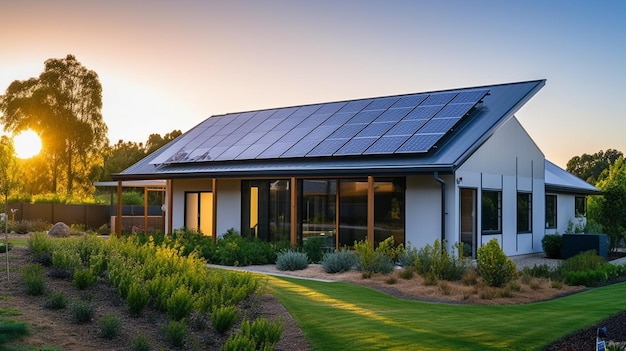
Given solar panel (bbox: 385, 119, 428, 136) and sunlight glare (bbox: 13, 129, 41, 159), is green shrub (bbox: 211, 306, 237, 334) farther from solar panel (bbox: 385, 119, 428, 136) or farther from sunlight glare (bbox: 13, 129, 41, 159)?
solar panel (bbox: 385, 119, 428, 136)

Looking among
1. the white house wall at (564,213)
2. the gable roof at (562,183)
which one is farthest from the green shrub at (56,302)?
the white house wall at (564,213)

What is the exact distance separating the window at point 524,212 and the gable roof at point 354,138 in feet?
12.3

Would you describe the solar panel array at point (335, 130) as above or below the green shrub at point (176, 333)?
above

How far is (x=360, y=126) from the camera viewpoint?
21.9 meters

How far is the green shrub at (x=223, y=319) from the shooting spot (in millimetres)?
8688

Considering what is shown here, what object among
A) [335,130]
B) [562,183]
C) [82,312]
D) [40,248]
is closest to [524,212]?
[562,183]

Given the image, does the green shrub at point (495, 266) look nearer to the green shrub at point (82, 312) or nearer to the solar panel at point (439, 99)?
the green shrub at point (82, 312)

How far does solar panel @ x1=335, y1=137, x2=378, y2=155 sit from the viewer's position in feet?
64.4

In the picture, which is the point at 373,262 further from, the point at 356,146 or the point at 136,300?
the point at 136,300

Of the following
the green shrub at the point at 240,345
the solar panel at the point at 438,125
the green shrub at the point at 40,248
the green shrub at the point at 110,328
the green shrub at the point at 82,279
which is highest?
the solar panel at the point at 438,125

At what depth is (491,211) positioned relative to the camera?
19.7 m

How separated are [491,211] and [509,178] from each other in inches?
76.6

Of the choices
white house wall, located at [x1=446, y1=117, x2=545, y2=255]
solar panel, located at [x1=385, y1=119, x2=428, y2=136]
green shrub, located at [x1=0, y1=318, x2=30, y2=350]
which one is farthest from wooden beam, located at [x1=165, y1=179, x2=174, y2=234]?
green shrub, located at [x1=0, y1=318, x2=30, y2=350]

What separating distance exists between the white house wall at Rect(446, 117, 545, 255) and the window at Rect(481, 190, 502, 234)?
7.5 inches
